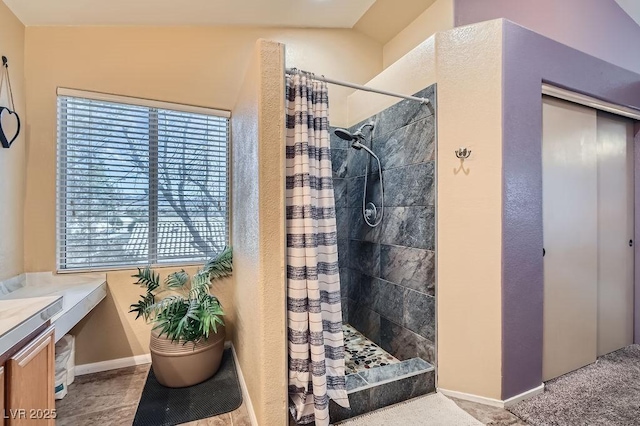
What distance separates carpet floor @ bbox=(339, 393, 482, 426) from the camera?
65.2 inches

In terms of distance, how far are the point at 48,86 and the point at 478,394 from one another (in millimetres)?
3749

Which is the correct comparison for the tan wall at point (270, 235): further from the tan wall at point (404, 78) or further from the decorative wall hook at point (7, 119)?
the decorative wall hook at point (7, 119)

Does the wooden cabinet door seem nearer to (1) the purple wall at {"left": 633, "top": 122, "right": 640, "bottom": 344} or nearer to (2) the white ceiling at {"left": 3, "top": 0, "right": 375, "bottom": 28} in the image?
(2) the white ceiling at {"left": 3, "top": 0, "right": 375, "bottom": 28}

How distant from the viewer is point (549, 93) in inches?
79.1

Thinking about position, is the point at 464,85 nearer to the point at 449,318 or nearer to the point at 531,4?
the point at 531,4

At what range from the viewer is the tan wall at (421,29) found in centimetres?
241

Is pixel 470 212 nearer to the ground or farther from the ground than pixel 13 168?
nearer to the ground

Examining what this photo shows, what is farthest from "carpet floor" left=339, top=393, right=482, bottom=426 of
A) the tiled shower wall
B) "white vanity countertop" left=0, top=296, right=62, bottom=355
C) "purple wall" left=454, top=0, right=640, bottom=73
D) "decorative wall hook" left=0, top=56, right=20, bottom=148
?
"purple wall" left=454, top=0, right=640, bottom=73

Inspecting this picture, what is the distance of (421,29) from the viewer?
2703 mm

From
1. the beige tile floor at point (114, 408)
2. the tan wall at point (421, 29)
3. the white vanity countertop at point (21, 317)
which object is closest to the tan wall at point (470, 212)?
the beige tile floor at point (114, 408)

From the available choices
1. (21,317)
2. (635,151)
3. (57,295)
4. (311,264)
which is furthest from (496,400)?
(57,295)

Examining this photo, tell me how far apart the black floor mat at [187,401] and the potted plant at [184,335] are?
0.06m

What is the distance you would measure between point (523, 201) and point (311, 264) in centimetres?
148

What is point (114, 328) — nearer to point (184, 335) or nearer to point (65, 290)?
point (65, 290)
